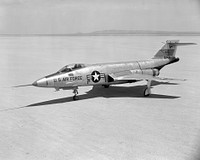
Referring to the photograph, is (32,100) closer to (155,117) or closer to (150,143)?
(155,117)

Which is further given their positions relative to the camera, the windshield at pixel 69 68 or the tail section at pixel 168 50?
the tail section at pixel 168 50

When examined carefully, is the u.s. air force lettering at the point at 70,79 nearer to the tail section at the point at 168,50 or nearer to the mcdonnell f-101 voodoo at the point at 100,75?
the mcdonnell f-101 voodoo at the point at 100,75

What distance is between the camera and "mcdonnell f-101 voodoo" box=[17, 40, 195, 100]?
15031 millimetres

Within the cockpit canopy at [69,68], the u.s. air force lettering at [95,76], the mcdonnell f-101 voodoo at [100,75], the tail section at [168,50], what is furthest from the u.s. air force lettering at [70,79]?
the tail section at [168,50]

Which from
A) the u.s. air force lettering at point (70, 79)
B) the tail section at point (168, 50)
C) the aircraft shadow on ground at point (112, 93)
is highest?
the tail section at point (168, 50)

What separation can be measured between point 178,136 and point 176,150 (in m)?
1.36

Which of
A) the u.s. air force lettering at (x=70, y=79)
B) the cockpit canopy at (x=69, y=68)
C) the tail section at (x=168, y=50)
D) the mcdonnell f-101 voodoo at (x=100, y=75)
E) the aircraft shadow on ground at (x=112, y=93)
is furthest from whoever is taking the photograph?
the tail section at (x=168, y=50)

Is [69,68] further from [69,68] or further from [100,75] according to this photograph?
[100,75]

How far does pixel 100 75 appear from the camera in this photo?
55.1 feet

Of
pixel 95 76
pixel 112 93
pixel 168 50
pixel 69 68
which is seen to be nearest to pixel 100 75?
pixel 95 76

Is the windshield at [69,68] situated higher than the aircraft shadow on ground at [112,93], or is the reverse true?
the windshield at [69,68]

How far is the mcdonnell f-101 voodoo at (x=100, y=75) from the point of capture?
15031 millimetres

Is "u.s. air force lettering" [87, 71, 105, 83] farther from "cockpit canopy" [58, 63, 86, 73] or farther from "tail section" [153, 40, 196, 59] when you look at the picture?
→ "tail section" [153, 40, 196, 59]

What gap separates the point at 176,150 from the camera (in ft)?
29.3
